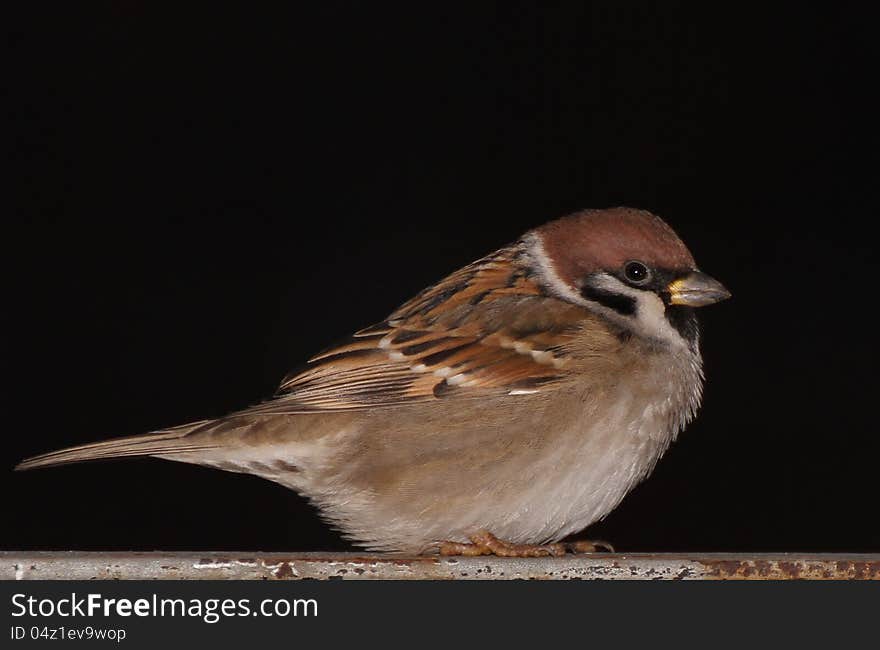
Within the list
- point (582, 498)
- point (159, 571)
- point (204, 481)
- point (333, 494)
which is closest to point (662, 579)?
point (582, 498)

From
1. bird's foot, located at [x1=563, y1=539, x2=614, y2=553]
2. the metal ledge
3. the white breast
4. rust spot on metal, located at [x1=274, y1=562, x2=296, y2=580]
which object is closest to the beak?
the white breast

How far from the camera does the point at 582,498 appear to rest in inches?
89.0

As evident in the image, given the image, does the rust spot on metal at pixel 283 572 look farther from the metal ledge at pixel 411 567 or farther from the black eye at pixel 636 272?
the black eye at pixel 636 272

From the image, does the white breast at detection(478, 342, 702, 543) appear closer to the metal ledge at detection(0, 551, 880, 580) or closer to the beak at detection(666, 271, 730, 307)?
the beak at detection(666, 271, 730, 307)

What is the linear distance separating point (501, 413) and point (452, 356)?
0.16 m

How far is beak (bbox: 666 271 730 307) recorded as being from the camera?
233 centimetres

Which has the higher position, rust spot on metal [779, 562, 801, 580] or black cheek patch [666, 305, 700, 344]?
black cheek patch [666, 305, 700, 344]

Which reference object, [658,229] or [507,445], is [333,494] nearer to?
[507,445]

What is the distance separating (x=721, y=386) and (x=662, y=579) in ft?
8.51

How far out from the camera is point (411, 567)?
1766 millimetres

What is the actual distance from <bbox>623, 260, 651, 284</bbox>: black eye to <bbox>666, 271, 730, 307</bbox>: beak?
0.05m

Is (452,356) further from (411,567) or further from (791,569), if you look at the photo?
(791,569)

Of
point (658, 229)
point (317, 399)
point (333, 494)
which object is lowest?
point (333, 494)

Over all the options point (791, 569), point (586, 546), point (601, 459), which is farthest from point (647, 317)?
point (791, 569)
